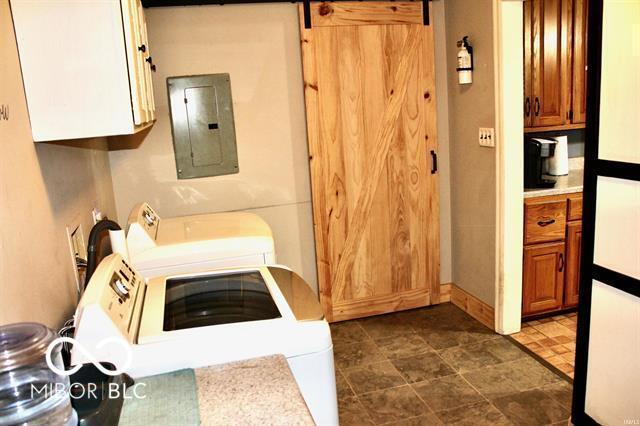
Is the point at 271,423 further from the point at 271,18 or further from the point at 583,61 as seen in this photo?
the point at 583,61

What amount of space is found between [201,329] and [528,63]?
284 centimetres

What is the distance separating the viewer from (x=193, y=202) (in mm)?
3424

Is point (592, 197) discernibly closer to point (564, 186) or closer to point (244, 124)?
point (564, 186)

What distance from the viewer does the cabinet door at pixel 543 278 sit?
3.39m

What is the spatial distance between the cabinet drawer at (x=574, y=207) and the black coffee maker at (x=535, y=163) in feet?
0.50

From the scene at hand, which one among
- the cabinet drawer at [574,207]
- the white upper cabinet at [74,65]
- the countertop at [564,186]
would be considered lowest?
the cabinet drawer at [574,207]

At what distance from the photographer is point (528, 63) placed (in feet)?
11.1

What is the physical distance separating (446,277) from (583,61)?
5.67 ft

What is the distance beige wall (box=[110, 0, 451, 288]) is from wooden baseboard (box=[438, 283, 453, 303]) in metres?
1.11

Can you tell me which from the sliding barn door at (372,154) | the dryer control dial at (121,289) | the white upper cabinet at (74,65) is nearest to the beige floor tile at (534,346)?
the sliding barn door at (372,154)

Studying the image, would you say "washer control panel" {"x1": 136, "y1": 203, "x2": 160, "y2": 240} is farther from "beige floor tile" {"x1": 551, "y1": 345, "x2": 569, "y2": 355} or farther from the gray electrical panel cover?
"beige floor tile" {"x1": 551, "y1": 345, "x2": 569, "y2": 355}

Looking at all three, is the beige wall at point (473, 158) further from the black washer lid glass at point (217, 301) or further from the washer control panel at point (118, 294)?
the washer control panel at point (118, 294)

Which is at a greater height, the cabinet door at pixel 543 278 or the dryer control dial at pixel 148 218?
the dryer control dial at pixel 148 218

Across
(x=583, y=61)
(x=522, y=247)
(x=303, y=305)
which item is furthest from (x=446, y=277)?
(x=303, y=305)
